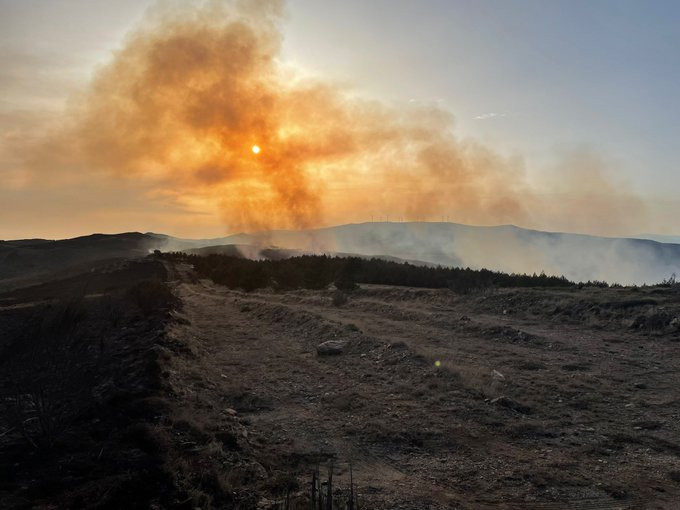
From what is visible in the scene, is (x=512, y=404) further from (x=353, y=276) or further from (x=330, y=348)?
(x=353, y=276)

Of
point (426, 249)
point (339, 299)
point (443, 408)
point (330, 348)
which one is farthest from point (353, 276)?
point (426, 249)

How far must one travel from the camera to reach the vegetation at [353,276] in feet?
88.3

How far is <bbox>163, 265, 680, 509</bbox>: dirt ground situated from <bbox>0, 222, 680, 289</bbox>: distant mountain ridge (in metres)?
46.1

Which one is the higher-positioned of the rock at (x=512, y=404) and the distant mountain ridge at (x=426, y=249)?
the distant mountain ridge at (x=426, y=249)

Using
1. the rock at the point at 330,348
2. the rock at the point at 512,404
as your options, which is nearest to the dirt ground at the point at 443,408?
the rock at the point at 512,404

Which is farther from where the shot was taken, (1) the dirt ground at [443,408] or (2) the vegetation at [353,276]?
(2) the vegetation at [353,276]

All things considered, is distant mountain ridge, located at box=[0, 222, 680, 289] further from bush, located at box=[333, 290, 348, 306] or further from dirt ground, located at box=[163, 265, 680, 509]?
dirt ground, located at box=[163, 265, 680, 509]

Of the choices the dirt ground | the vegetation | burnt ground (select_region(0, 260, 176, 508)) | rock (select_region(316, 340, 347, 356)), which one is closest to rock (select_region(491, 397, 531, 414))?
the dirt ground

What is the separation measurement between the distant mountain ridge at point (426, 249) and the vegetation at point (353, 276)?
81.2ft

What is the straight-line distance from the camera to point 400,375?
11078 mm

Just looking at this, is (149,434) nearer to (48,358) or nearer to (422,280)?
(48,358)

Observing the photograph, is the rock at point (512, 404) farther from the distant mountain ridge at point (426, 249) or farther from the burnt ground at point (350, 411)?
the distant mountain ridge at point (426, 249)

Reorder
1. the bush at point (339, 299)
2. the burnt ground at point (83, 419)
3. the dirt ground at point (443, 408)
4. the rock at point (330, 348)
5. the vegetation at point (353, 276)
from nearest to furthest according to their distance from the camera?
the burnt ground at point (83, 419) → the dirt ground at point (443, 408) → the rock at point (330, 348) → the bush at point (339, 299) → the vegetation at point (353, 276)

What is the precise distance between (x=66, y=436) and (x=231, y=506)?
3033 millimetres
